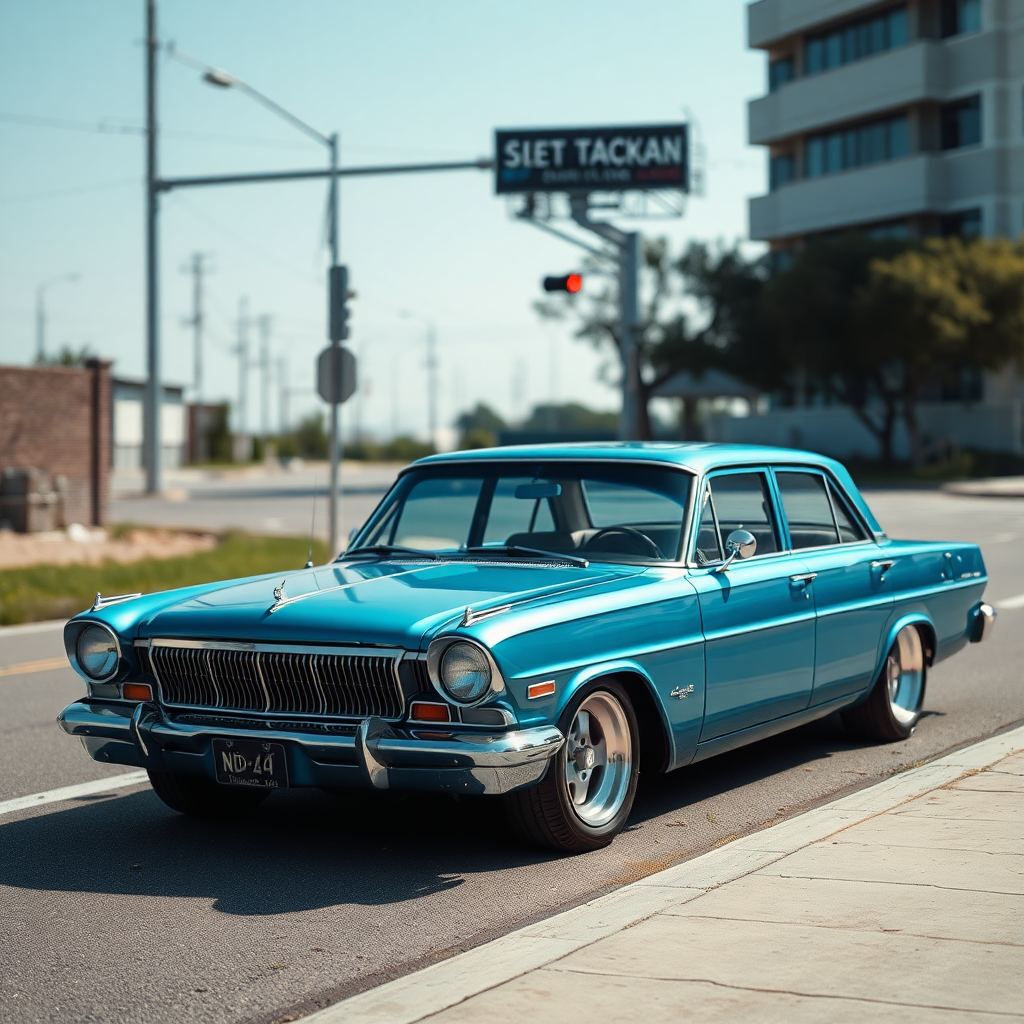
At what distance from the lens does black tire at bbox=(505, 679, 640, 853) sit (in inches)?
214

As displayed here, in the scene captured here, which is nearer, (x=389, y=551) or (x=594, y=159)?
(x=389, y=551)

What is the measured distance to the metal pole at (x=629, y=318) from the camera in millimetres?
24506

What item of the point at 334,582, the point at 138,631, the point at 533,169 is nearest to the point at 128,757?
the point at 138,631

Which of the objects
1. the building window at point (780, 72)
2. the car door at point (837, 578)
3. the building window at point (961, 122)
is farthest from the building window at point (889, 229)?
the car door at point (837, 578)

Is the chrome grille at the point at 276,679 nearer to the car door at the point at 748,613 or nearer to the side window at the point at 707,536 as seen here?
the car door at the point at 748,613

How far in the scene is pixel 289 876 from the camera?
17.9ft

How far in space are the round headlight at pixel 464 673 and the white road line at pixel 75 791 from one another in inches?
98.2

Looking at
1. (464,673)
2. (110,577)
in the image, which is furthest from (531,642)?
(110,577)

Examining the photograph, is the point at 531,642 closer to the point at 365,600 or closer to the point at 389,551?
the point at 365,600

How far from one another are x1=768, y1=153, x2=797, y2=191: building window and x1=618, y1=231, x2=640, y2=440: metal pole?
1627 inches

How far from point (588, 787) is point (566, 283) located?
577 inches

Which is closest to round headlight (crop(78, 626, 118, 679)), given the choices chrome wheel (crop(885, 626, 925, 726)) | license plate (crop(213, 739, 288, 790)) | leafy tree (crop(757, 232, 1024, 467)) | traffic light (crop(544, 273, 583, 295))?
license plate (crop(213, 739, 288, 790))

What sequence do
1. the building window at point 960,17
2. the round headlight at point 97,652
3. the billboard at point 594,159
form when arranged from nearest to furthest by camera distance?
the round headlight at point 97,652
the billboard at point 594,159
the building window at point 960,17

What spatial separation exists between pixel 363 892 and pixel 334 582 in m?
1.38
